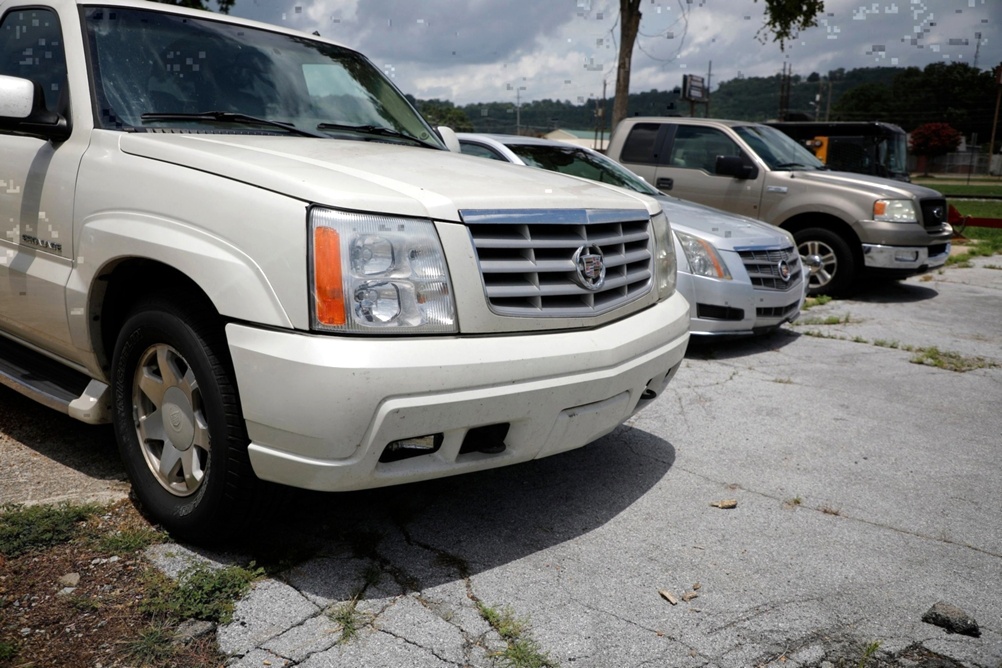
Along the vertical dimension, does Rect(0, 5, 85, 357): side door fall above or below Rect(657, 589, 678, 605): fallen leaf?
above

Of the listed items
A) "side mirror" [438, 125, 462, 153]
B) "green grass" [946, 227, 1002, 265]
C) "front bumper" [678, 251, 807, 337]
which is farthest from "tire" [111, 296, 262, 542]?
"green grass" [946, 227, 1002, 265]

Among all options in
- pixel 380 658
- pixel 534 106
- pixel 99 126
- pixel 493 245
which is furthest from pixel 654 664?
pixel 534 106

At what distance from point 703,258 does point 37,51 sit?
14.1ft

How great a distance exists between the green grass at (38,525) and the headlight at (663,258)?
2.34 meters

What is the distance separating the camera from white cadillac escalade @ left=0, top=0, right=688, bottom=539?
8.31 ft

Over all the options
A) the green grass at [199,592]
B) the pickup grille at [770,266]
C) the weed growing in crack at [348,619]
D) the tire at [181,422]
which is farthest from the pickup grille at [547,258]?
the pickup grille at [770,266]

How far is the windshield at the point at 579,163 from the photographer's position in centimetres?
770

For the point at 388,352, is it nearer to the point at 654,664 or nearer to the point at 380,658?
the point at 380,658

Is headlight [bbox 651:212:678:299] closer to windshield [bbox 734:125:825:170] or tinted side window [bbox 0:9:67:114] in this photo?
tinted side window [bbox 0:9:67:114]

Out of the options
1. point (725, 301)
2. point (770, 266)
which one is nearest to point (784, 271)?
point (770, 266)

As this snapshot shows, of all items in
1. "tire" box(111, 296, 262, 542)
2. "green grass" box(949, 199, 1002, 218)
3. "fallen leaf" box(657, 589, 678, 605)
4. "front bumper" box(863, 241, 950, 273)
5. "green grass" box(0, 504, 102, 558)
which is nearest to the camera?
"tire" box(111, 296, 262, 542)

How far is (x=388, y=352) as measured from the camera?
8.24 ft

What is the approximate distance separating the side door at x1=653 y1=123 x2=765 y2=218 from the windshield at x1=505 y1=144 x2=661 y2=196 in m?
2.02

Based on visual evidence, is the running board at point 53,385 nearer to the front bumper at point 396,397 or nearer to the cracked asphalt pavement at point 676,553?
the cracked asphalt pavement at point 676,553
